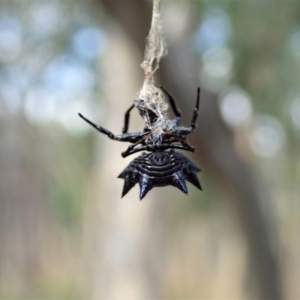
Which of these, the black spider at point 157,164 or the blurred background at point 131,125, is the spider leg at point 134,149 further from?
the blurred background at point 131,125

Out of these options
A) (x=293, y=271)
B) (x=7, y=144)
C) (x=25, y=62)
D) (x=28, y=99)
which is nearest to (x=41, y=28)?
(x=25, y=62)

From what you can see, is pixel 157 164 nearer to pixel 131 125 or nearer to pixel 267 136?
pixel 131 125

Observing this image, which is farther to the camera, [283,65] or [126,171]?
[283,65]

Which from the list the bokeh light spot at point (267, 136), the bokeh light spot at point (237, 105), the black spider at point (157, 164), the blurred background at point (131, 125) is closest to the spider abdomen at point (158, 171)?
the black spider at point (157, 164)

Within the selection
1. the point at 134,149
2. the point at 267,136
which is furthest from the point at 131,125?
the point at 267,136

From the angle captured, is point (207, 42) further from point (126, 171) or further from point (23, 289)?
point (23, 289)

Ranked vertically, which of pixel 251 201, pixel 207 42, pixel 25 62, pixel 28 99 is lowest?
pixel 251 201
